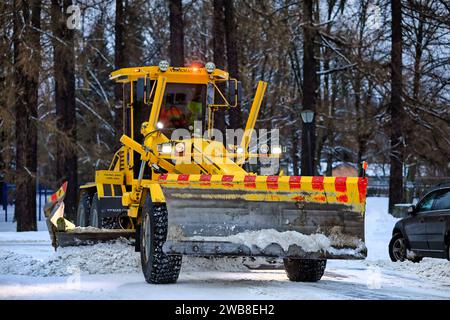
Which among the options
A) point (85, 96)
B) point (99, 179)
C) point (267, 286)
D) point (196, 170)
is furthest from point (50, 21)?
point (85, 96)

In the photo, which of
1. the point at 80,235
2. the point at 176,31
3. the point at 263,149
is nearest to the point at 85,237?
the point at 80,235

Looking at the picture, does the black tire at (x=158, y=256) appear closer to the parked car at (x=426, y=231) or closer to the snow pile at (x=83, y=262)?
the snow pile at (x=83, y=262)

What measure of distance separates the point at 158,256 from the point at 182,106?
3922 mm

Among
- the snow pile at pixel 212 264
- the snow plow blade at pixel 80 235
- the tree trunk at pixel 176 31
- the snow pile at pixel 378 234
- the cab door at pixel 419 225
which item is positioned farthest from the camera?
A: the tree trunk at pixel 176 31

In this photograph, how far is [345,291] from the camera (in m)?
11.4

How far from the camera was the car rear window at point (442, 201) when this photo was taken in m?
15.9

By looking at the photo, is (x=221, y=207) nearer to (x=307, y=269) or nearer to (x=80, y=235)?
(x=307, y=269)

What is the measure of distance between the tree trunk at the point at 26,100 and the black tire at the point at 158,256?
1264 centimetres

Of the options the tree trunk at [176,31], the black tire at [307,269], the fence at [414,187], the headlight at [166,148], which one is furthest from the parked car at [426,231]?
the fence at [414,187]

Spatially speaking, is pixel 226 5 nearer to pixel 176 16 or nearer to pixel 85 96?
pixel 176 16

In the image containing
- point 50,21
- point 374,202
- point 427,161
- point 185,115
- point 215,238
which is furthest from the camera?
point 374,202

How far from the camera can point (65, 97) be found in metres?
29.2

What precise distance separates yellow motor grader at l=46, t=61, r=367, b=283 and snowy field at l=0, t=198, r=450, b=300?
0.43 m

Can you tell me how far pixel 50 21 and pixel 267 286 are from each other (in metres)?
15.5
